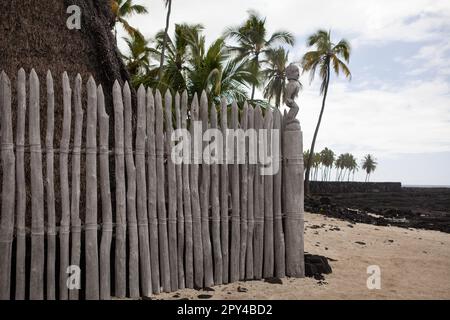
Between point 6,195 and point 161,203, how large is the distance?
156 centimetres

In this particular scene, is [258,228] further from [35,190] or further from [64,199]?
[35,190]

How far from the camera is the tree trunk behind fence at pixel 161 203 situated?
15.1 ft

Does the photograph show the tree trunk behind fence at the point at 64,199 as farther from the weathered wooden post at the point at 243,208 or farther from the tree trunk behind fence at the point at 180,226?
the weathered wooden post at the point at 243,208

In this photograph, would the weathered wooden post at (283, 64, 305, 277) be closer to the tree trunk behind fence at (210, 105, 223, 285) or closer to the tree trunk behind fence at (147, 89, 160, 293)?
the tree trunk behind fence at (210, 105, 223, 285)

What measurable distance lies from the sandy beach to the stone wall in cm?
3410

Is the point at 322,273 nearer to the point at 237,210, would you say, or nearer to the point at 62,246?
the point at 237,210

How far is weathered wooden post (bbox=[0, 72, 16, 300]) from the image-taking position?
12.9 feet

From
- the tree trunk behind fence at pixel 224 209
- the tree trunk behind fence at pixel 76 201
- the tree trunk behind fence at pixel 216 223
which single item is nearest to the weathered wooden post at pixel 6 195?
the tree trunk behind fence at pixel 76 201

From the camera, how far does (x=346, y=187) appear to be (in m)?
51.1

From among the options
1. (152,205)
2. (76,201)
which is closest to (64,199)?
(76,201)

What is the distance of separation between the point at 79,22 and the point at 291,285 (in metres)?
4.29

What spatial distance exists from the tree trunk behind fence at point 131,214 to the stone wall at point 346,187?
39.7 metres

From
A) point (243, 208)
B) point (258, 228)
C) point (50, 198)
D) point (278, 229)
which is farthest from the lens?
point (278, 229)
